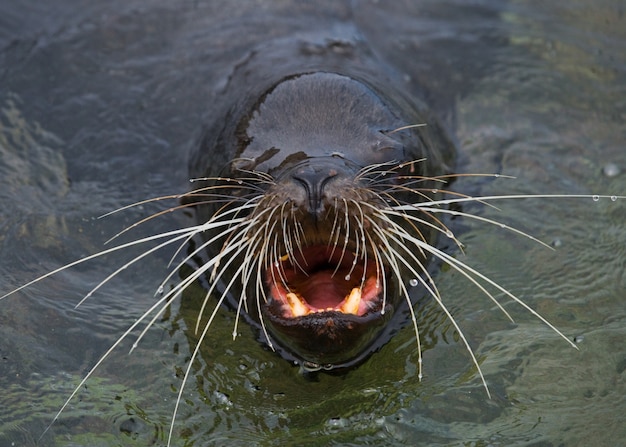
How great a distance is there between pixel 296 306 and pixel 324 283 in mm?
227

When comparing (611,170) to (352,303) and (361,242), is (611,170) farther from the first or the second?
(352,303)

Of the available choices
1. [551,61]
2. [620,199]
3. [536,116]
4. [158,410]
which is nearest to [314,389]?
[158,410]

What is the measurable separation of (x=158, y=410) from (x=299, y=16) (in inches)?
119

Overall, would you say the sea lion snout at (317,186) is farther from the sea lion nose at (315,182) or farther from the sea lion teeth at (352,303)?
the sea lion teeth at (352,303)

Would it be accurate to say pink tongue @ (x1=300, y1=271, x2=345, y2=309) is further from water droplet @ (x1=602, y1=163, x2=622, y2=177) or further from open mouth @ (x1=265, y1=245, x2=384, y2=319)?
water droplet @ (x1=602, y1=163, x2=622, y2=177)

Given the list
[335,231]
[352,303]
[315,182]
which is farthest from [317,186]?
[352,303]

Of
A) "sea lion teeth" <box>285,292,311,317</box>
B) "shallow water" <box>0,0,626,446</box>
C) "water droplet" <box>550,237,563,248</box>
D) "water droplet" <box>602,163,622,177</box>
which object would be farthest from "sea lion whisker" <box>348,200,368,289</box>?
"water droplet" <box>602,163,622,177</box>

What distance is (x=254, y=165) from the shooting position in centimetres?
468

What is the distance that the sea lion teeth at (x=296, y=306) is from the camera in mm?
4211

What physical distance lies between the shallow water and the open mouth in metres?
0.45

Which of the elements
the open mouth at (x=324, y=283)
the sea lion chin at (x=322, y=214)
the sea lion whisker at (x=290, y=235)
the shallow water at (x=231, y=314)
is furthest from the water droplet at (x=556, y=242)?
the sea lion whisker at (x=290, y=235)

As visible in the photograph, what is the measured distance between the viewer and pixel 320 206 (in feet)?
13.4

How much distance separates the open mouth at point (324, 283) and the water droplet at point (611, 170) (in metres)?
2.07

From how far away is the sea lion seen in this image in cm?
415
